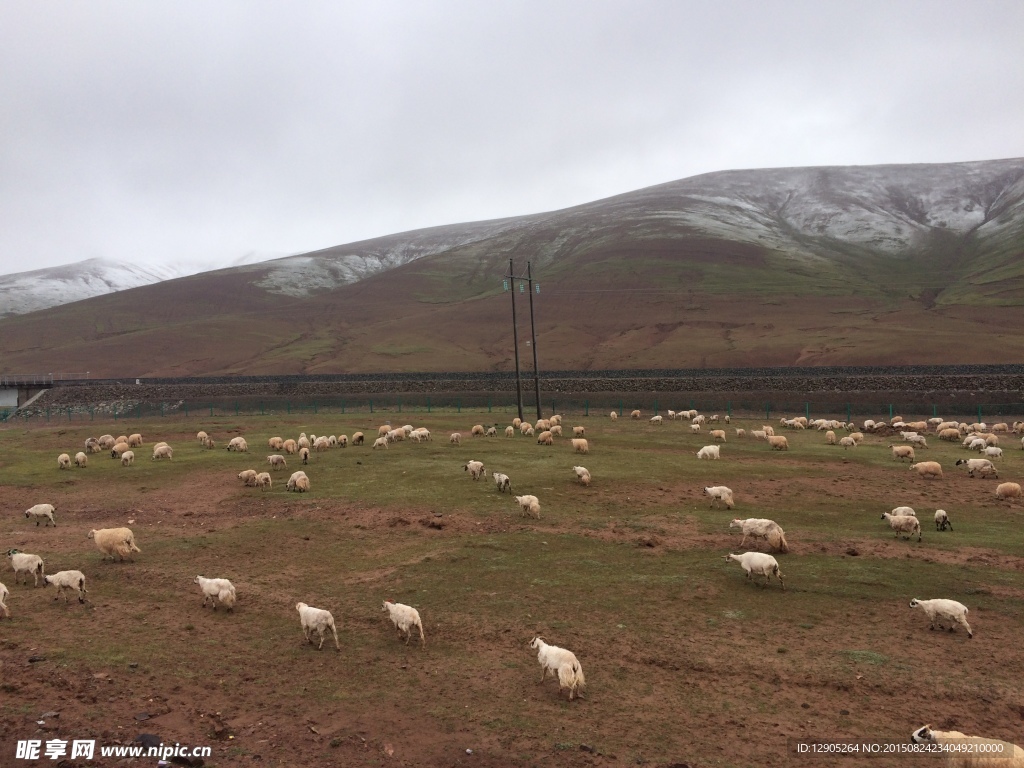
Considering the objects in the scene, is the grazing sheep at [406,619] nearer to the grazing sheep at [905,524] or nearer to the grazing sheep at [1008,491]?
the grazing sheep at [905,524]

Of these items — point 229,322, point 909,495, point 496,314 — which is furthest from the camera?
point 229,322

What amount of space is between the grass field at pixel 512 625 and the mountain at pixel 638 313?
75323 millimetres

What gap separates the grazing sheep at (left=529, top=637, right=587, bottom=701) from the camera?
1029 centimetres

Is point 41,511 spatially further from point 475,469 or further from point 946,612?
point 946,612

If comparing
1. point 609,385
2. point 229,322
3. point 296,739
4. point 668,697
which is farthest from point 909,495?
point 229,322

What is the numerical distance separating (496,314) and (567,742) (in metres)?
133

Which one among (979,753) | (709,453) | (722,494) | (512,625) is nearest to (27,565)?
(512,625)

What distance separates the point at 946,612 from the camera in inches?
495

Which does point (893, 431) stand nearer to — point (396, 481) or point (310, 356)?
point (396, 481)

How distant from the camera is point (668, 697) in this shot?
33.9 feet

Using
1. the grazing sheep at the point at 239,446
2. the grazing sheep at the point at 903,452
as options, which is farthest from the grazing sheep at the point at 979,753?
the grazing sheep at the point at 239,446

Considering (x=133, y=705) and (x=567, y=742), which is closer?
(x=567, y=742)

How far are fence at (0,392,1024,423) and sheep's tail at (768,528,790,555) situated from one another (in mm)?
38335

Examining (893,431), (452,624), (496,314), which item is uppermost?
(496,314)
